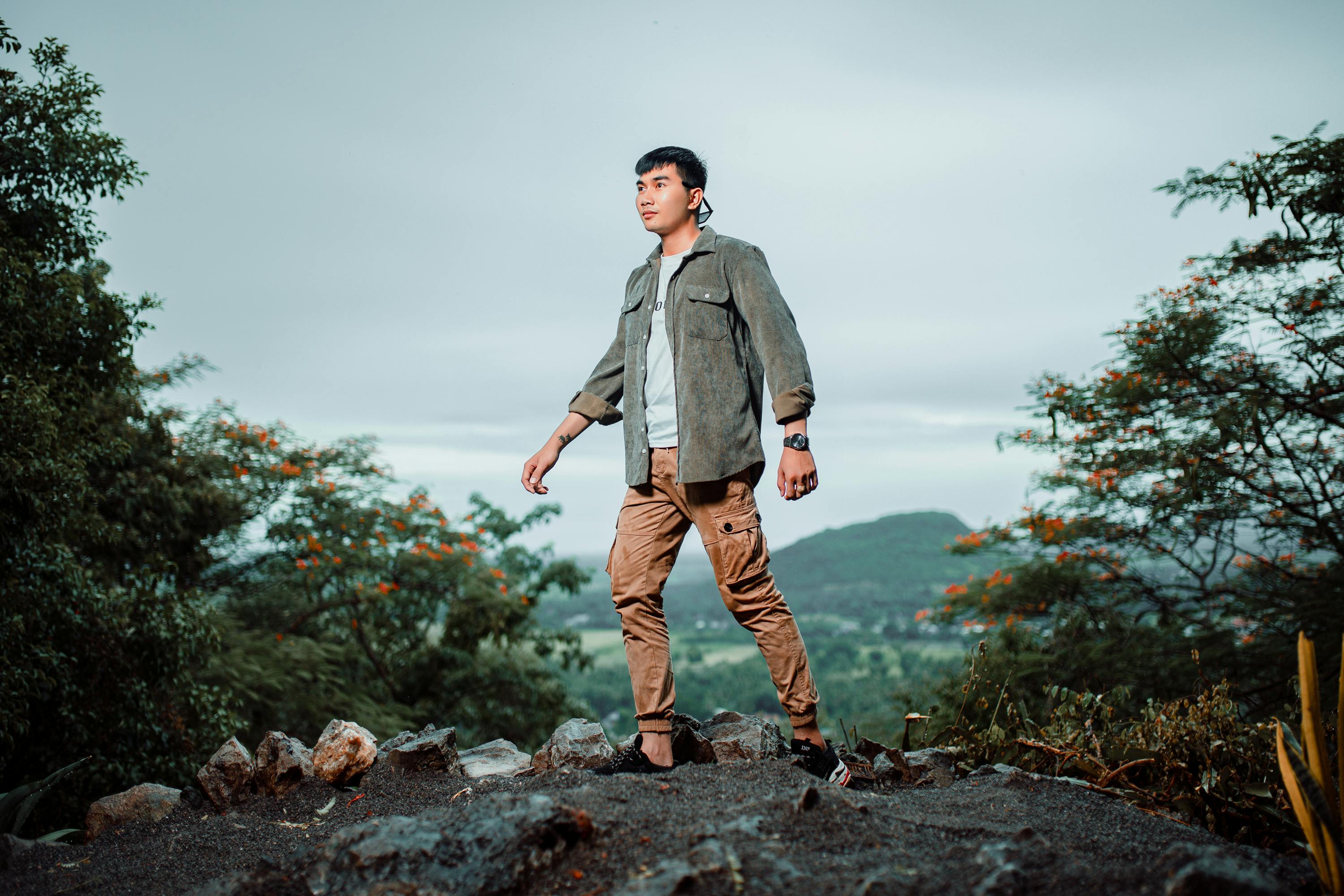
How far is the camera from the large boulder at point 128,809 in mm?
2941

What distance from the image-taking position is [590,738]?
125 inches

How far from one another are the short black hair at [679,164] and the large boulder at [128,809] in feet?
8.77

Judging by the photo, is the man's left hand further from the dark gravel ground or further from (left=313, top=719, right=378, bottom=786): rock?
(left=313, top=719, right=378, bottom=786): rock

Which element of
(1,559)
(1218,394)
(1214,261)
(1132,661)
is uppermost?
(1214,261)

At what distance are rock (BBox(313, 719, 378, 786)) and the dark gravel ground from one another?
0.06m

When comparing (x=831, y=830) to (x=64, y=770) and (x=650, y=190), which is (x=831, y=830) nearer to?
(x=650, y=190)

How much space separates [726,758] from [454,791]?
924mm

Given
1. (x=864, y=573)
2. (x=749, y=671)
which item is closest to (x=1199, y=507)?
(x=749, y=671)

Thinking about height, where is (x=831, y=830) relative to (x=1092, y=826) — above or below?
above

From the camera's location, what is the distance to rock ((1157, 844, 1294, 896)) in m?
1.42

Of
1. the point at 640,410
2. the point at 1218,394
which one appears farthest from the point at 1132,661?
the point at 640,410

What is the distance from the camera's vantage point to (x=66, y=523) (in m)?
4.82

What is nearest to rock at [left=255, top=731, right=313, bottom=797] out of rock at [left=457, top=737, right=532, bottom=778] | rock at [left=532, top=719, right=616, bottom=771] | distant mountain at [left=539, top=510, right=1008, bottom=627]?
rock at [left=457, top=737, right=532, bottom=778]

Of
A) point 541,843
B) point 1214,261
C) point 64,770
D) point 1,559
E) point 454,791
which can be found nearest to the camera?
point 541,843
